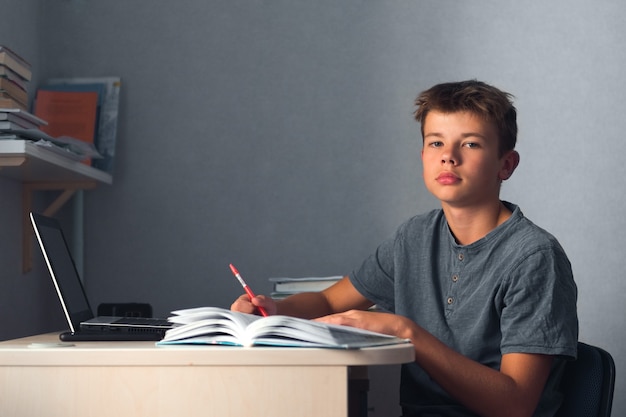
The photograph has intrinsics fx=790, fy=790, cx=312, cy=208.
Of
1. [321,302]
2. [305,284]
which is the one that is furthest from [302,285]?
[321,302]

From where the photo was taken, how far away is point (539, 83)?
2277 mm

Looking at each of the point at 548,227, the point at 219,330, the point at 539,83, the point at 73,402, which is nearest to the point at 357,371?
the point at 219,330

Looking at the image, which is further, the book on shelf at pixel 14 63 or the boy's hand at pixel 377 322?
the book on shelf at pixel 14 63

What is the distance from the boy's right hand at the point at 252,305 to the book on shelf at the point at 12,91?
70 cm

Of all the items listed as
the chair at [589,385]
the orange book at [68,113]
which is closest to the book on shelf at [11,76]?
the orange book at [68,113]

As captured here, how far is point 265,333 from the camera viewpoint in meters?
1.03

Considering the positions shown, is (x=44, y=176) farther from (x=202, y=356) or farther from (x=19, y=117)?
(x=202, y=356)

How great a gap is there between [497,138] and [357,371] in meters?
0.53

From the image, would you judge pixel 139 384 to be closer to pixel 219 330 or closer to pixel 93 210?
pixel 219 330

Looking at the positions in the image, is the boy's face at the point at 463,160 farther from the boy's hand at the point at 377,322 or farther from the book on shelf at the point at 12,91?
the book on shelf at the point at 12,91

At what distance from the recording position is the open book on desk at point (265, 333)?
1009mm

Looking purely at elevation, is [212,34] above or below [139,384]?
above

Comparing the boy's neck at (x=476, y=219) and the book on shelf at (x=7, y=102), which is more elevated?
the book on shelf at (x=7, y=102)

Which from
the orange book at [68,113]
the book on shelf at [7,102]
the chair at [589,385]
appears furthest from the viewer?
the orange book at [68,113]
